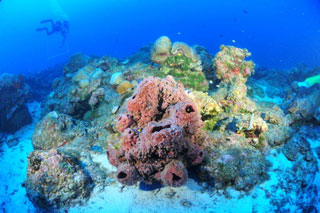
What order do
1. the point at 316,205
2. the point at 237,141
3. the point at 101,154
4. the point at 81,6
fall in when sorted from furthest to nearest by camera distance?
the point at 81,6
the point at 101,154
the point at 237,141
the point at 316,205

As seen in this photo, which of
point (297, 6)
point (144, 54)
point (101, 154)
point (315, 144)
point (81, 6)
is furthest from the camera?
point (81, 6)

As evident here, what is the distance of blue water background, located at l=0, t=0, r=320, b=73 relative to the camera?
86562 mm

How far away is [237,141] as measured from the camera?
12.6 feet

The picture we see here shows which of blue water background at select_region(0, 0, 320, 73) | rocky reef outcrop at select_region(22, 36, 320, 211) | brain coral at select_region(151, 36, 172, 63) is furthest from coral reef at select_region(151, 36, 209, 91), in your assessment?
blue water background at select_region(0, 0, 320, 73)

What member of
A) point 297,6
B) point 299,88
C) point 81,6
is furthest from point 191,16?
point 299,88

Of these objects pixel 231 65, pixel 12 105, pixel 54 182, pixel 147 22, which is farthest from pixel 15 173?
pixel 147 22

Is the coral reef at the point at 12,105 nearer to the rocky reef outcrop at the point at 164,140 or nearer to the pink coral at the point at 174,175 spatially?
the rocky reef outcrop at the point at 164,140

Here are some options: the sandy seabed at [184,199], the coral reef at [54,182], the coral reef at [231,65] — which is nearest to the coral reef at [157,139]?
the sandy seabed at [184,199]

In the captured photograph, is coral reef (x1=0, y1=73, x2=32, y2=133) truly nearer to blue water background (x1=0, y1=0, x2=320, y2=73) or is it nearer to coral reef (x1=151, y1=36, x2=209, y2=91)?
coral reef (x1=151, y1=36, x2=209, y2=91)

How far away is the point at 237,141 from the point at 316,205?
1849 millimetres

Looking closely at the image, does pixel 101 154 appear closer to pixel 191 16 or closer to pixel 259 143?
pixel 259 143

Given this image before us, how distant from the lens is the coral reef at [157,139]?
105 inches

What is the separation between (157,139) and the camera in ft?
8.41

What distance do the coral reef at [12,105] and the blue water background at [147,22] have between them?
237 feet
